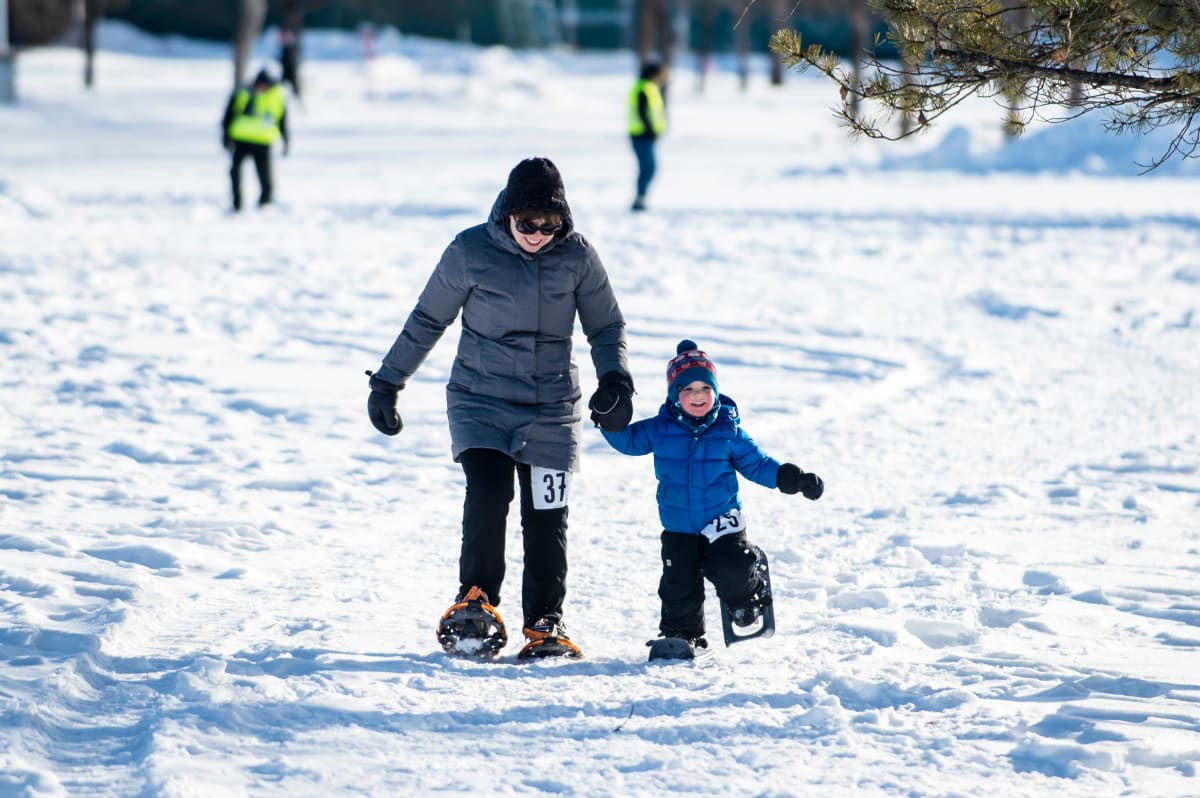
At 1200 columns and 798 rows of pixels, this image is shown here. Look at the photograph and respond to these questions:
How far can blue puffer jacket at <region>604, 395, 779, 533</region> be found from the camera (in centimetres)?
431

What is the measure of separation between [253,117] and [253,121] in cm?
4

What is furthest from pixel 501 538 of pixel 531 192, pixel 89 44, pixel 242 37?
pixel 89 44

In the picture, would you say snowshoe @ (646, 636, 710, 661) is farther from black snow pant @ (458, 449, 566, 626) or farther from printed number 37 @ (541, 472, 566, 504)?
printed number 37 @ (541, 472, 566, 504)

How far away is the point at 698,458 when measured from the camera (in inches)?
170

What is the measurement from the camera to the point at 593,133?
3131 cm

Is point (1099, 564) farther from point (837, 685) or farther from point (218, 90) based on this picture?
point (218, 90)

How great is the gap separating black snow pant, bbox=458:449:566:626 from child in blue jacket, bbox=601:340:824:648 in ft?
1.06

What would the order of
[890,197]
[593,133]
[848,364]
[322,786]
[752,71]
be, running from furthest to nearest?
[752,71] → [593,133] → [890,197] → [848,364] → [322,786]

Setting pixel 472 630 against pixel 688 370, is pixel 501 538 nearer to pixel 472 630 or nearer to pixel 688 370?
pixel 472 630

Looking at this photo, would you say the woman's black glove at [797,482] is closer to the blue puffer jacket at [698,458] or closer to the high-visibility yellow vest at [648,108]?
the blue puffer jacket at [698,458]

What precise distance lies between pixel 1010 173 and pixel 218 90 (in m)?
21.8

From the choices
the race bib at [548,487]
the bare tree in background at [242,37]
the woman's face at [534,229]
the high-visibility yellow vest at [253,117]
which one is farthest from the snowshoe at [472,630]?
the bare tree in background at [242,37]

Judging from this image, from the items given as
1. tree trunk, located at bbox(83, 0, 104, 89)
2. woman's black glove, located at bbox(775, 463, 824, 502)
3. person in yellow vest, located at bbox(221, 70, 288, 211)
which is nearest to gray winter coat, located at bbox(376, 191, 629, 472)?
woman's black glove, located at bbox(775, 463, 824, 502)

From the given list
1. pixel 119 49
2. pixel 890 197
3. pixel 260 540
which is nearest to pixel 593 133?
pixel 890 197
